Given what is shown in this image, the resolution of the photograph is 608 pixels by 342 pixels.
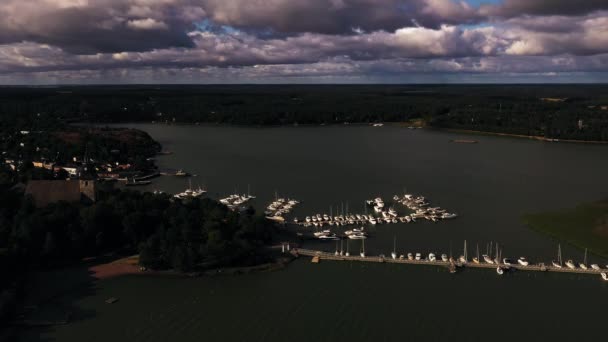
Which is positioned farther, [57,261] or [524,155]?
[524,155]

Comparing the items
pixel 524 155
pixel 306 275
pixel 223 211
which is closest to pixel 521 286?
pixel 306 275

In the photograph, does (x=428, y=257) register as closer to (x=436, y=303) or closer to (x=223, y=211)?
(x=436, y=303)

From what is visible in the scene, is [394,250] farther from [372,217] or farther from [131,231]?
[131,231]

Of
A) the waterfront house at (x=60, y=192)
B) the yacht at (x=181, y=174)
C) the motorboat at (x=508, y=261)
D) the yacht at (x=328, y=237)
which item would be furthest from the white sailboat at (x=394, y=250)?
the yacht at (x=181, y=174)

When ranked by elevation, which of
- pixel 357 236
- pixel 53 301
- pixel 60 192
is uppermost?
pixel 60 192

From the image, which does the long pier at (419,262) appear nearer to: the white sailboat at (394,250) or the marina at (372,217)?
the white sailboat at (394,250)

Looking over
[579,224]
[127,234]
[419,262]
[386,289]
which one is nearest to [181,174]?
[127,234]
